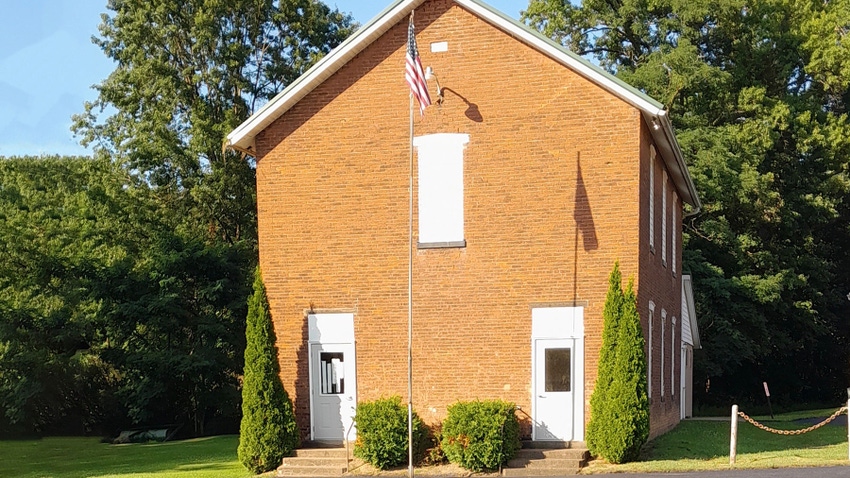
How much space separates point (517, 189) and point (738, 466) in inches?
253

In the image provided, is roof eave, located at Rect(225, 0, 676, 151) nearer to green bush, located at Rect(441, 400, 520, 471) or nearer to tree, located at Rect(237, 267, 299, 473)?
tree, located at Rect(237, 267, 299, 473)

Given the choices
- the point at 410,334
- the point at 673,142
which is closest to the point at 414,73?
the point at 410,334

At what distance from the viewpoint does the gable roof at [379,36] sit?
59.3ft

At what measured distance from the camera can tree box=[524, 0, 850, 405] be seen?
35.9 m

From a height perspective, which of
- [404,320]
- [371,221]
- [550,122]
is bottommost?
[404,320]

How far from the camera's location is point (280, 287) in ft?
64.7

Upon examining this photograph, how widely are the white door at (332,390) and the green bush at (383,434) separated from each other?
1021mm

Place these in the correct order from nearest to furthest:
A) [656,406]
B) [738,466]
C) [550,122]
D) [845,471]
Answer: [845,471]
[738,466]
[550,122]
[656,406]

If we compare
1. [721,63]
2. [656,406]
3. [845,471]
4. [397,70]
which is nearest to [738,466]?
[845,471]

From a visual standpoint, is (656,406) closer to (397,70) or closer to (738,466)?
(738,466)

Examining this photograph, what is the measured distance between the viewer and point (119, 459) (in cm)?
2656

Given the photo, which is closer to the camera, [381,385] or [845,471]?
[845,471]

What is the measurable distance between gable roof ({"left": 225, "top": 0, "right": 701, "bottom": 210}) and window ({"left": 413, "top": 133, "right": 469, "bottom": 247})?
7.34 ft

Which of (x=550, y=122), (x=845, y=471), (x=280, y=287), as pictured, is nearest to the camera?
(x=845, y=471)
